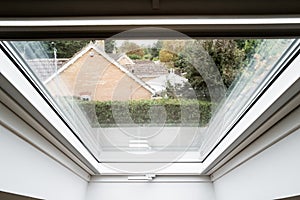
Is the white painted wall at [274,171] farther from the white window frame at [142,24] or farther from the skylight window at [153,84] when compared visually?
the skylight window at [153,84]

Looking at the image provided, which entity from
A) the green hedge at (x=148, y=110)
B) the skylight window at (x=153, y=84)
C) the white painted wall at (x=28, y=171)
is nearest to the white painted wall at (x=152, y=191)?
the white painted wall at (x=28, y=171)

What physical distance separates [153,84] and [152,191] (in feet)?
5.90

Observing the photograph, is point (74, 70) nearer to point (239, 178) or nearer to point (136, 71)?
point (136, 71)

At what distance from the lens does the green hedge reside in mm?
1850

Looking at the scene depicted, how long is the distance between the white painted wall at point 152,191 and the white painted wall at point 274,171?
2.75 ft

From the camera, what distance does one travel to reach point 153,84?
5.72ft

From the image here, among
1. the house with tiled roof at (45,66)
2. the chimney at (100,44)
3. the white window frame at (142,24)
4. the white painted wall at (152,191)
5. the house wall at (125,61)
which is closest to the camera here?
the white window frame at (142,24)

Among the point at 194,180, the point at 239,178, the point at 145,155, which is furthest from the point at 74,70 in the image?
the point at 194,180

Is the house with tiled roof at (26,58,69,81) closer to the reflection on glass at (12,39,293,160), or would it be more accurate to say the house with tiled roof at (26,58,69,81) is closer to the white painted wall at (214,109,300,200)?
the reflection on glass at (12,39,293,160)

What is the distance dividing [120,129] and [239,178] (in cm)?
95

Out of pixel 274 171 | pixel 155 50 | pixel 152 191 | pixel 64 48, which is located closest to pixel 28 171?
pixel 64 48

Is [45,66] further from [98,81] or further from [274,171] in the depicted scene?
[274,171]

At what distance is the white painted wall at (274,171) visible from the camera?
1363 millimetres

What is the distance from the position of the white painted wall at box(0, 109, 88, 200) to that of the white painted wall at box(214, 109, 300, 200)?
46.6 inches
